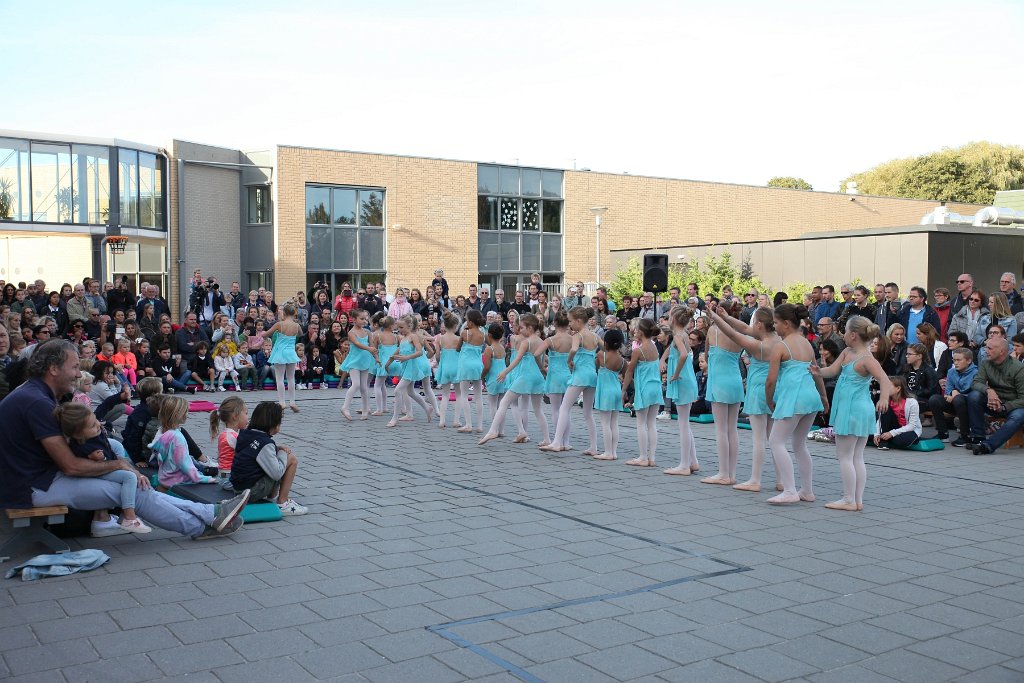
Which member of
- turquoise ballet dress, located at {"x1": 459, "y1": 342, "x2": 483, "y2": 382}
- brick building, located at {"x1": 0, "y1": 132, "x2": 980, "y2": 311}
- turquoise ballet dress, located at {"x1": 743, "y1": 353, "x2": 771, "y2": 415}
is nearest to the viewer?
turquoise ballet dress, located at {"x1": 743, "y1": 353, "x2": 771, "y2": 415}

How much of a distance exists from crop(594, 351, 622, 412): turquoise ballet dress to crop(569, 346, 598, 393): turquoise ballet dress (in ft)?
0.86

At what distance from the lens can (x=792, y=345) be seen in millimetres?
8266

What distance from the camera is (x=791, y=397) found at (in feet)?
26.6

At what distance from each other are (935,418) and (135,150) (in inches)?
924

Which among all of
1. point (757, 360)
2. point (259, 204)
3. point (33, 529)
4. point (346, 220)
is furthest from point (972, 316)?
point (259, 204)

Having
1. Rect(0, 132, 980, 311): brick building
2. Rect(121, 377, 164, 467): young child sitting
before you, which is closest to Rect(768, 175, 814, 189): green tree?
Rect(0, 132, 980, 311): brick building

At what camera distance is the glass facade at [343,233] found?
2983 cm

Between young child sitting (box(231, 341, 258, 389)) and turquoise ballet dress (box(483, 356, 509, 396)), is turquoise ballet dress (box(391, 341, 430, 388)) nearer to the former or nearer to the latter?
turquoise ballet dress (box(483, 356, 509, 396))

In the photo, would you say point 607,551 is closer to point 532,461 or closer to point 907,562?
point 907,562

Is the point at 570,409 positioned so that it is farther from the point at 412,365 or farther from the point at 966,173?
the point at 966,173

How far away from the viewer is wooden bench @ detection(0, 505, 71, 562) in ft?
20.1

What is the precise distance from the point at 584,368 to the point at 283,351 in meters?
5.98

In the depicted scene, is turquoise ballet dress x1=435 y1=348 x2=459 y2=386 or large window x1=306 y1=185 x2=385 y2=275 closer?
turquoise ballet dress x1=435 y1=348 x2=459 y2=386

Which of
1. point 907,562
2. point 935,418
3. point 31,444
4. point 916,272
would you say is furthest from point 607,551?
point 916,272
